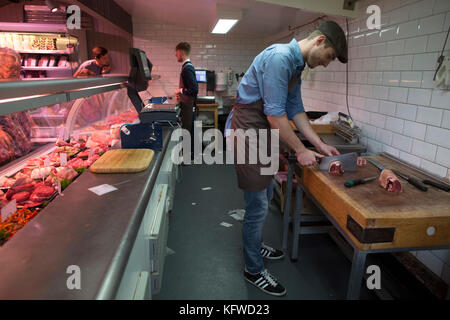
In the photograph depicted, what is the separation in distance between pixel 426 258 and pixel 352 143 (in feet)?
4.07

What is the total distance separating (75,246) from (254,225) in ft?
5.01

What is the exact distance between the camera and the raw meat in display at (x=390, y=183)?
5.63 feet

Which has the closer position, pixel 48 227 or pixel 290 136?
pixel 48 227

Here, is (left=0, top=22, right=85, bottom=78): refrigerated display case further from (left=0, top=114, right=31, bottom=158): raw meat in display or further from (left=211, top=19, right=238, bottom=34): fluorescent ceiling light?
(left=0, top=114, right=31, bottom=158): raw meat in display

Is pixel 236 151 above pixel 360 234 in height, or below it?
above

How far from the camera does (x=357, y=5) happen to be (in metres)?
3.29

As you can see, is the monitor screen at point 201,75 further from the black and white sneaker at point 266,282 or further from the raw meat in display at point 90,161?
the black and white sneaker at point 266,282

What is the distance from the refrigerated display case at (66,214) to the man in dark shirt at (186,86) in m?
2.59

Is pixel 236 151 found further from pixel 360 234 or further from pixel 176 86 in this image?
pixel 176 86

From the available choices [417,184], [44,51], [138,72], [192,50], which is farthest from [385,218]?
[44,51]

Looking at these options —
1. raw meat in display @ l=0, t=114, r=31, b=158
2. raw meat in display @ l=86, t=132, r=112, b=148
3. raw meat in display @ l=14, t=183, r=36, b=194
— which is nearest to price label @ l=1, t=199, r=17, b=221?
raw meat in display @ l=14, t=183, r=36, b=194

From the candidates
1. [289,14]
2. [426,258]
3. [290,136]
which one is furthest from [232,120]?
[289,14]

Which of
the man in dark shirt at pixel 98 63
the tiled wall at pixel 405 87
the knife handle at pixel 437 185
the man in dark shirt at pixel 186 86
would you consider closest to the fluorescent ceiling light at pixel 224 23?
the man in dark shirt at pixel 186 86

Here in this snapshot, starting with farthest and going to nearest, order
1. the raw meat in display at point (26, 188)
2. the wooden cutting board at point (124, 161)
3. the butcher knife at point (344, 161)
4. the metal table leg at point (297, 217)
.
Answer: the metal table leg at point (297, 217) → the butcher knife at point (344, 161) → the wooden cutting board at point (124, 161) → the raw meat in display at point (26, 188)
